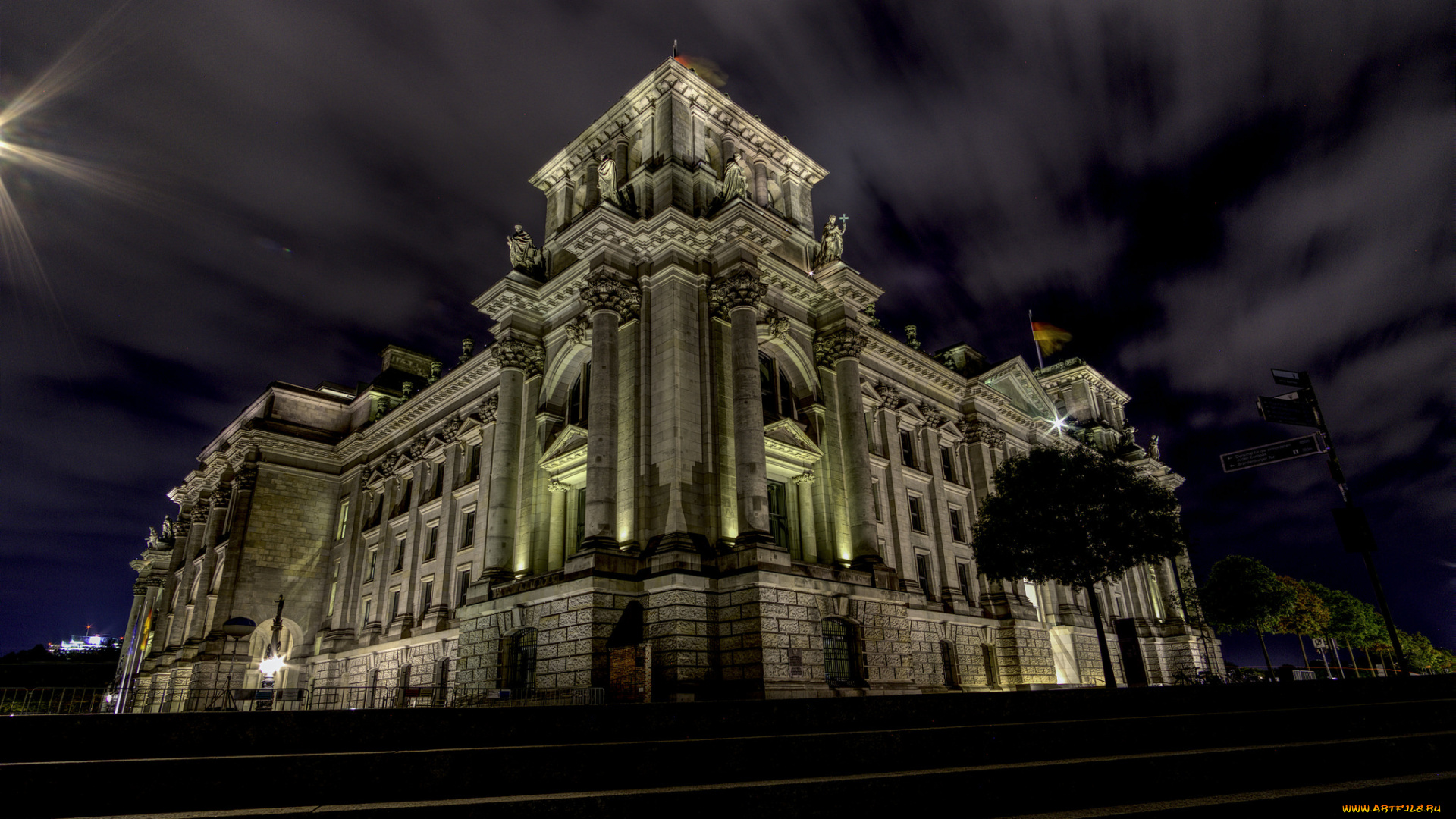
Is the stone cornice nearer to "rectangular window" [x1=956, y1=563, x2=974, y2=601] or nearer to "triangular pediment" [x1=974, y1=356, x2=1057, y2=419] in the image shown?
"triangular pediment" [x1=974, y1=356, x2=1057, y2=419]

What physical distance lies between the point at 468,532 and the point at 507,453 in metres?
11.7

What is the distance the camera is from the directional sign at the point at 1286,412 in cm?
1653

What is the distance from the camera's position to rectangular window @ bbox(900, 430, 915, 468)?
39447mm

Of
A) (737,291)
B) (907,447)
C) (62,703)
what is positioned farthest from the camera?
(907,447)

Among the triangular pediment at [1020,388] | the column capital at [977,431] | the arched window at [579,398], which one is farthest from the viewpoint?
the triangular pediment at [1020,388]

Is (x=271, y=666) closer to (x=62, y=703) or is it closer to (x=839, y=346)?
(x=62, y=703)

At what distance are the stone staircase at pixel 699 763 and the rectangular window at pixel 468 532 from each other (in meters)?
31.1

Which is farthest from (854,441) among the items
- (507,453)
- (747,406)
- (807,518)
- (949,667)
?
(507,453)

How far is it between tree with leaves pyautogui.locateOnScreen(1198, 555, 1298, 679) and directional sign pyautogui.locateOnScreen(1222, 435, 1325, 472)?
43.3 m

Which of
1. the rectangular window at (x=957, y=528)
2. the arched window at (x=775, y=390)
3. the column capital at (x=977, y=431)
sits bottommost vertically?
the rectangular window at (x=957, y=528)

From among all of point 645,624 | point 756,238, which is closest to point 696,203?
point 756,238

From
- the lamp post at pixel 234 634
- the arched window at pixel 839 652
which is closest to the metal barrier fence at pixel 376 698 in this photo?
the lamp post at pixel 234 634

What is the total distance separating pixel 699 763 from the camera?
7113mm

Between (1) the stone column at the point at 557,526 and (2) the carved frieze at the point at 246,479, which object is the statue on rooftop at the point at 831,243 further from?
(2) the carved frieze at the point at 246,479
